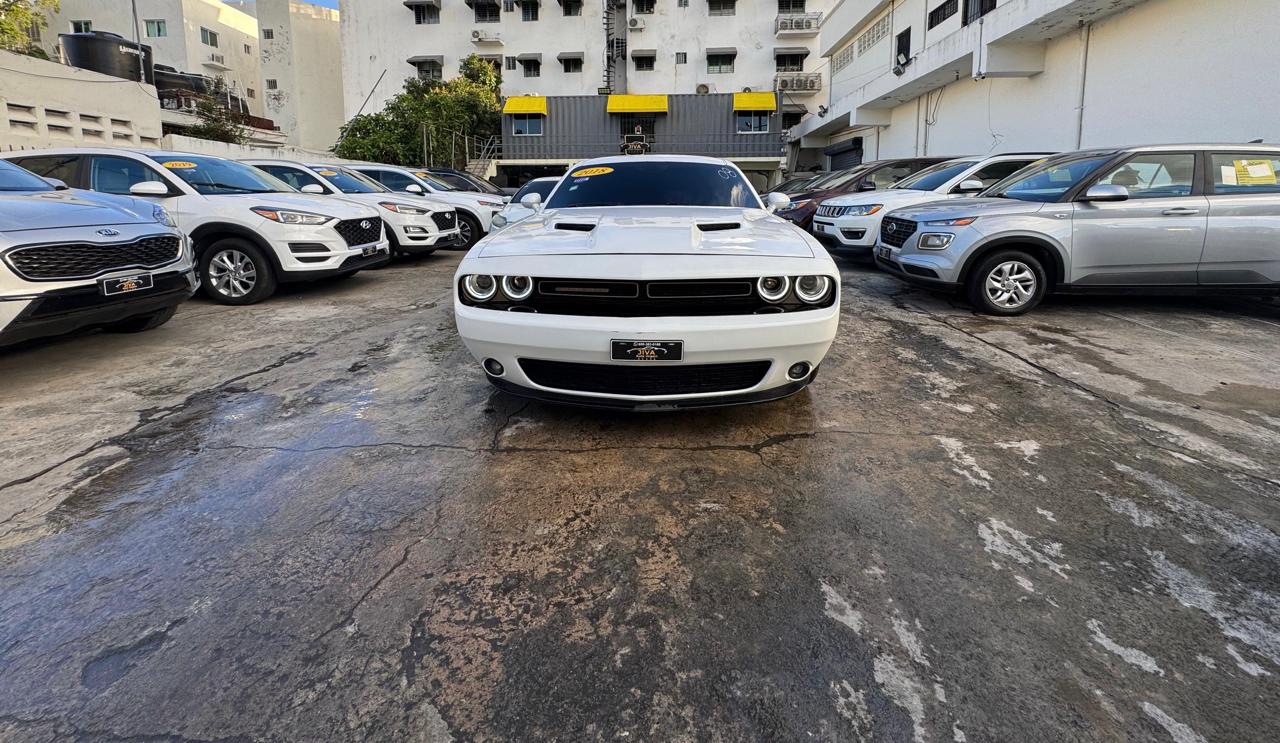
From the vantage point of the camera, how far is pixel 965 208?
634 centimetres

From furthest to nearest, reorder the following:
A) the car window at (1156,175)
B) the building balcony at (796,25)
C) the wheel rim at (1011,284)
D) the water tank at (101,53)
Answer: the building balcony at (796,25) → the water tank at (101,53) → the wheel rim at (1011,284) → the car window at (1156,175)

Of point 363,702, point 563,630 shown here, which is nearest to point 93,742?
point 363,702

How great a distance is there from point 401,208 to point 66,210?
17.5ft

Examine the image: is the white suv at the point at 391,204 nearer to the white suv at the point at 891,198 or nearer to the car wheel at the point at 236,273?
the car wheel at the point at 236,273

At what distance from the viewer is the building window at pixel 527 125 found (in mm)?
33188

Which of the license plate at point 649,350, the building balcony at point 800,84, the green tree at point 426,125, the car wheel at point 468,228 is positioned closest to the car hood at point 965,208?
the license plate at point 649,350

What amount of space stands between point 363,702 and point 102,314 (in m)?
4.26

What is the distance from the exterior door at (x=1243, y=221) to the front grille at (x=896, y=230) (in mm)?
2513

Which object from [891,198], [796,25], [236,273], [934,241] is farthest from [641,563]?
[796,25]

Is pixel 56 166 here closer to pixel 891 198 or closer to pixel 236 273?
pixel 236 273

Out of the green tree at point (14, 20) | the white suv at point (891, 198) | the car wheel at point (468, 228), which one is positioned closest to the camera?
the white suv at point (891, 198)

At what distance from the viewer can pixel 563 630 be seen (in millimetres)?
1983

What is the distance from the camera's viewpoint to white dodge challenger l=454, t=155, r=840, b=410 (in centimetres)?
296

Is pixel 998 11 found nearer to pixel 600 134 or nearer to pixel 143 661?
pixel 143 661
